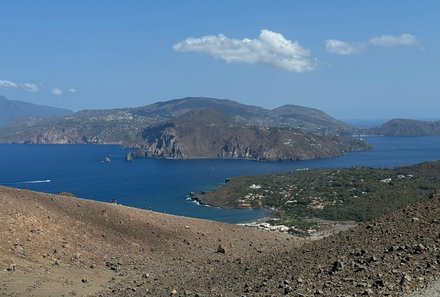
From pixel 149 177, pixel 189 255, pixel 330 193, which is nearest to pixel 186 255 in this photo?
pixel 189 255

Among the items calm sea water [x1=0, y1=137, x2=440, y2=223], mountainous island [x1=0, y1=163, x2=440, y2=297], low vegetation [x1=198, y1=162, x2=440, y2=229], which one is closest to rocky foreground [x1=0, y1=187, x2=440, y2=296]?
mountainous island [x1=0, y1=163, x2=440, y2=297]

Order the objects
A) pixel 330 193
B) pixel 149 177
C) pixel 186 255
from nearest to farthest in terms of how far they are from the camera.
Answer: pixel 186 255 → pixel 330 193 → pixel 149 177

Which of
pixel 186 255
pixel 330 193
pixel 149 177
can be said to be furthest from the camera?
pixel 149 177

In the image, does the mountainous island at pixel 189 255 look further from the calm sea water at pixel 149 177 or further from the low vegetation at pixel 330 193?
the calm sea water at pixel 149 177

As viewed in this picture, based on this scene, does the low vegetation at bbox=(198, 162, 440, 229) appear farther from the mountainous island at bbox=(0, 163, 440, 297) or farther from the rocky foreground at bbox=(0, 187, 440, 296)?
the rocky foreground at bbox=(0, 187, 440, 296)

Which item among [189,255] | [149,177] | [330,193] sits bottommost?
[149,177]

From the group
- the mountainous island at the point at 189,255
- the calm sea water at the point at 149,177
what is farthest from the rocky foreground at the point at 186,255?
the calm sea water at the point at 149,177

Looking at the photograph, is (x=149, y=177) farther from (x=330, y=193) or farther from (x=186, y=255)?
(x=186, y=255)

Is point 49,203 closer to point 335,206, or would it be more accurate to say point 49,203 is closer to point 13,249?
point 13,249

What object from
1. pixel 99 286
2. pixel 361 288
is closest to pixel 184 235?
pixel 99 286
